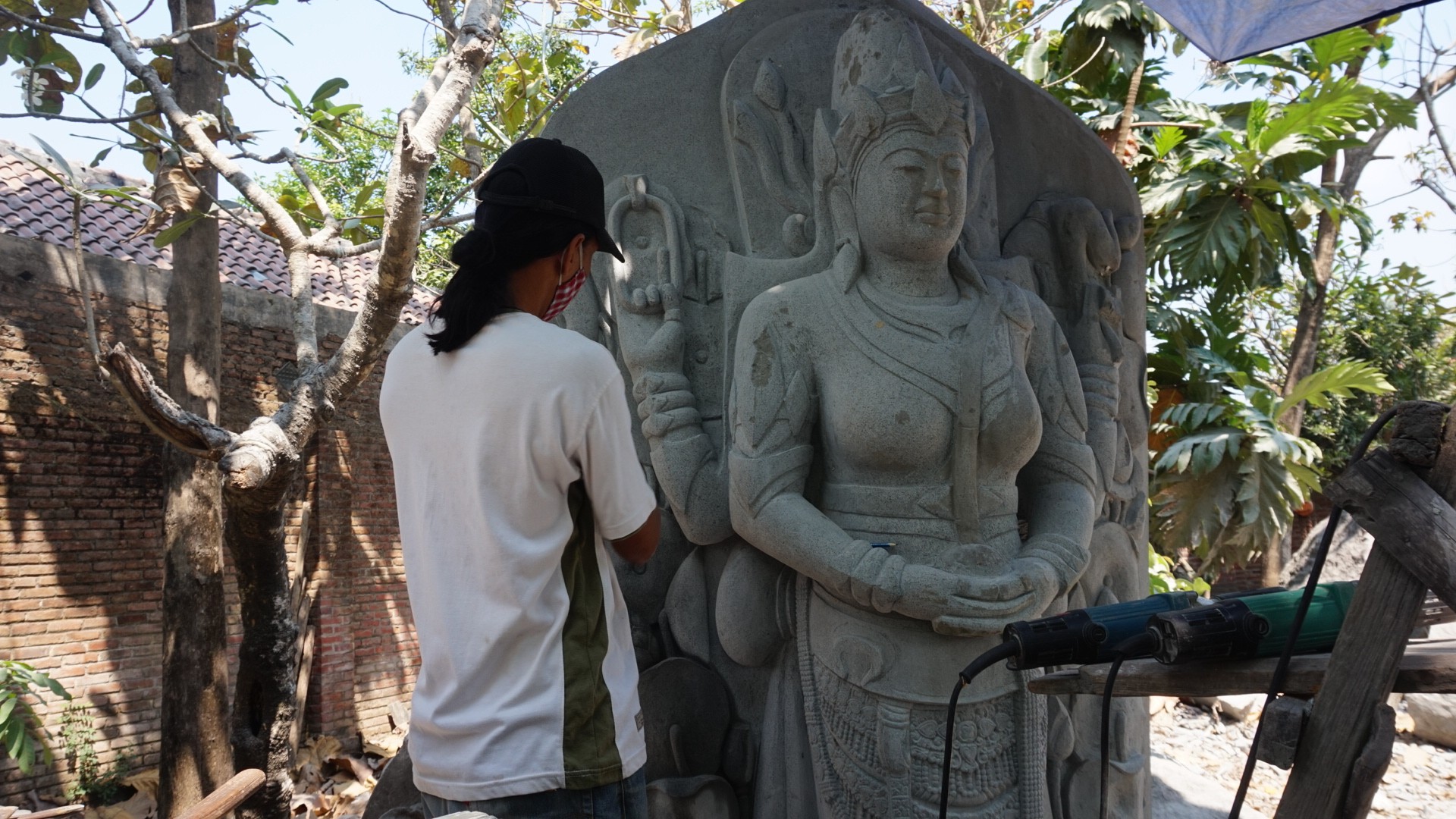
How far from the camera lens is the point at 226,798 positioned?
171 inches

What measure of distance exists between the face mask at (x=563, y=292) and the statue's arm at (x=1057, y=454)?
64.3 inches

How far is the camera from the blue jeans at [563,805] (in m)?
1.71

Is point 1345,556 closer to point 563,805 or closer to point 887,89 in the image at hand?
point 887,89

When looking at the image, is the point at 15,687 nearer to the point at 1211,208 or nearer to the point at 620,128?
the point at 620,128

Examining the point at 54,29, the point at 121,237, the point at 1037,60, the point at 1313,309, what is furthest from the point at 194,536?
the point at 1313,309

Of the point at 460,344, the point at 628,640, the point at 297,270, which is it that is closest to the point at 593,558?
the point at 628,640

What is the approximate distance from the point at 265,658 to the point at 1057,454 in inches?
151

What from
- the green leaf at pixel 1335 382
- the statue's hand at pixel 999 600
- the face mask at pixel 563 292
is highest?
the face mask at pixel 563 292

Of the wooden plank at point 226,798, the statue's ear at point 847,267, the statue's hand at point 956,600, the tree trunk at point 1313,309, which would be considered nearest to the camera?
the statue's hand at point 956,600

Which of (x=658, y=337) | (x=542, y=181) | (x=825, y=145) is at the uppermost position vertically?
(x=825, y=145)

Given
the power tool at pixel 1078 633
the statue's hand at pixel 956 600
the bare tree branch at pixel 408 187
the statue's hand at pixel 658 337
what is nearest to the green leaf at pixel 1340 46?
the bare tree branch at pixel 408 187

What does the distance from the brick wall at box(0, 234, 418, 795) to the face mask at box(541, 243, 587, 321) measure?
6760 millimetres

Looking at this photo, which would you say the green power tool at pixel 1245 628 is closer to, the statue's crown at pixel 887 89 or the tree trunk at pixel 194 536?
the statue's crown at pixel 887 89

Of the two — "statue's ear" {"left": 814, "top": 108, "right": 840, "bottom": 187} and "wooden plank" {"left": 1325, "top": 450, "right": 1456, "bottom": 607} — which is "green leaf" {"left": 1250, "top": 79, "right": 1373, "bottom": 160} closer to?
"statue's ear" {"left": 814, "top": 108, "right": 840, "bottom": 187}
